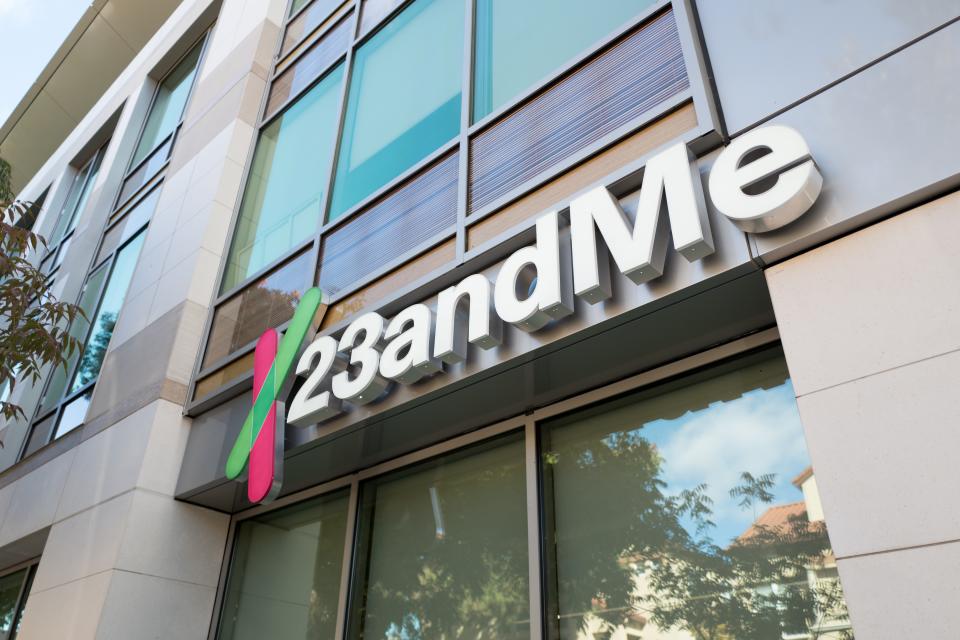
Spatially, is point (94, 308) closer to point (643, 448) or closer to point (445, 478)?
point (445, 478)

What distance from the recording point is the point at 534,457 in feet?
17.4

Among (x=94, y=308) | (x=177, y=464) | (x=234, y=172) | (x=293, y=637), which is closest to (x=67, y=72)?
(x=94, y=308)

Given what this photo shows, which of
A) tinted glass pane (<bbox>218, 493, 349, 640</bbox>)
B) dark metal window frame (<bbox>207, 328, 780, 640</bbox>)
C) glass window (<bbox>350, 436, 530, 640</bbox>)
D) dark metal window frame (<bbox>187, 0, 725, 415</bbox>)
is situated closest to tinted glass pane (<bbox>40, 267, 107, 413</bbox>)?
dark metal window frame (<bbox>187, 0, 725, 415</bbox>)

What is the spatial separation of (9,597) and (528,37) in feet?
34.0

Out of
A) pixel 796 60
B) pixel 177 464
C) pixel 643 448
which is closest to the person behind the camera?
pixel 796 60

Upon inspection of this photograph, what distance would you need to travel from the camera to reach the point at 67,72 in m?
20.2

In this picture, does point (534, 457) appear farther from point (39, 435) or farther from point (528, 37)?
→ point (39, 435)

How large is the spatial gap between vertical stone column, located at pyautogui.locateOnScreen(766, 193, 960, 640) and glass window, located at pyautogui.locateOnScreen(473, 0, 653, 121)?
10.1 ft

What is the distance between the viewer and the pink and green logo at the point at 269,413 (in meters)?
5.75

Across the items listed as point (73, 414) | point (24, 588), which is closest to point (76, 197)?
point (73, 414)

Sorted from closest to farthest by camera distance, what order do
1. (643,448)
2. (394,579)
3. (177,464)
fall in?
(643,448), (394,579), (177,464)

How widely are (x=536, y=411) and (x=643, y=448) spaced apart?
3.08 ft

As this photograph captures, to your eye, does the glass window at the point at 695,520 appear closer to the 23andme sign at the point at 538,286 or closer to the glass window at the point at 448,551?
the glass window at the point at 448,551

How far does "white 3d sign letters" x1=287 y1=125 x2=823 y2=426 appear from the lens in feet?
11.9
